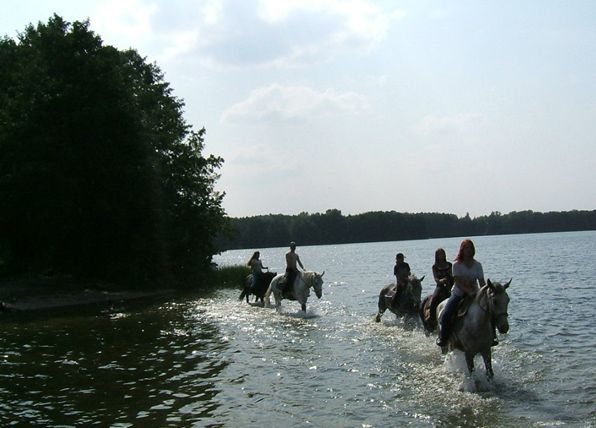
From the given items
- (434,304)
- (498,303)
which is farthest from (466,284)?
Answer: (434,304)

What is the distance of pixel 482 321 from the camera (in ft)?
36.7

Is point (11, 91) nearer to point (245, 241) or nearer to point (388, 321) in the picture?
point (388, 321)

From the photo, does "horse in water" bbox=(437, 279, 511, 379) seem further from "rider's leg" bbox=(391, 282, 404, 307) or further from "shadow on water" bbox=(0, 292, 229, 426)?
"rider's leg" bbox=(391, 282, 404, 307)

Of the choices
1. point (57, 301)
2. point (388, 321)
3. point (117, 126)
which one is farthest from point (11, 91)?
point (388, 321)

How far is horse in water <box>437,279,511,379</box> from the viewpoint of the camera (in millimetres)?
10688

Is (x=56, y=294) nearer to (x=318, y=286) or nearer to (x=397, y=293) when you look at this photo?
(x=318, y=286)

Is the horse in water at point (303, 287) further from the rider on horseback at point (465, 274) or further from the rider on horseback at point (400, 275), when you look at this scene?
the rider on horseback at point (465, 274)

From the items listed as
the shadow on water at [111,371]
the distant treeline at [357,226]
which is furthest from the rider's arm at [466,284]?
the distant treeline at [357,226]

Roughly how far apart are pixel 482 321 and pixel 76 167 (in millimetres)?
30298

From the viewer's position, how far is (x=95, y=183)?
37.4 metres

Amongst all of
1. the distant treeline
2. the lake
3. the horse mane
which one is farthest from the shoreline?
the distant treeline

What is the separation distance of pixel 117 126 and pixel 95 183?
12.2ft

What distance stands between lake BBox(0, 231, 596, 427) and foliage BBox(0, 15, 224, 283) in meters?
13.5

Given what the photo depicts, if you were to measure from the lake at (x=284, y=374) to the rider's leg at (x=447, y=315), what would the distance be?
48 centimetres
